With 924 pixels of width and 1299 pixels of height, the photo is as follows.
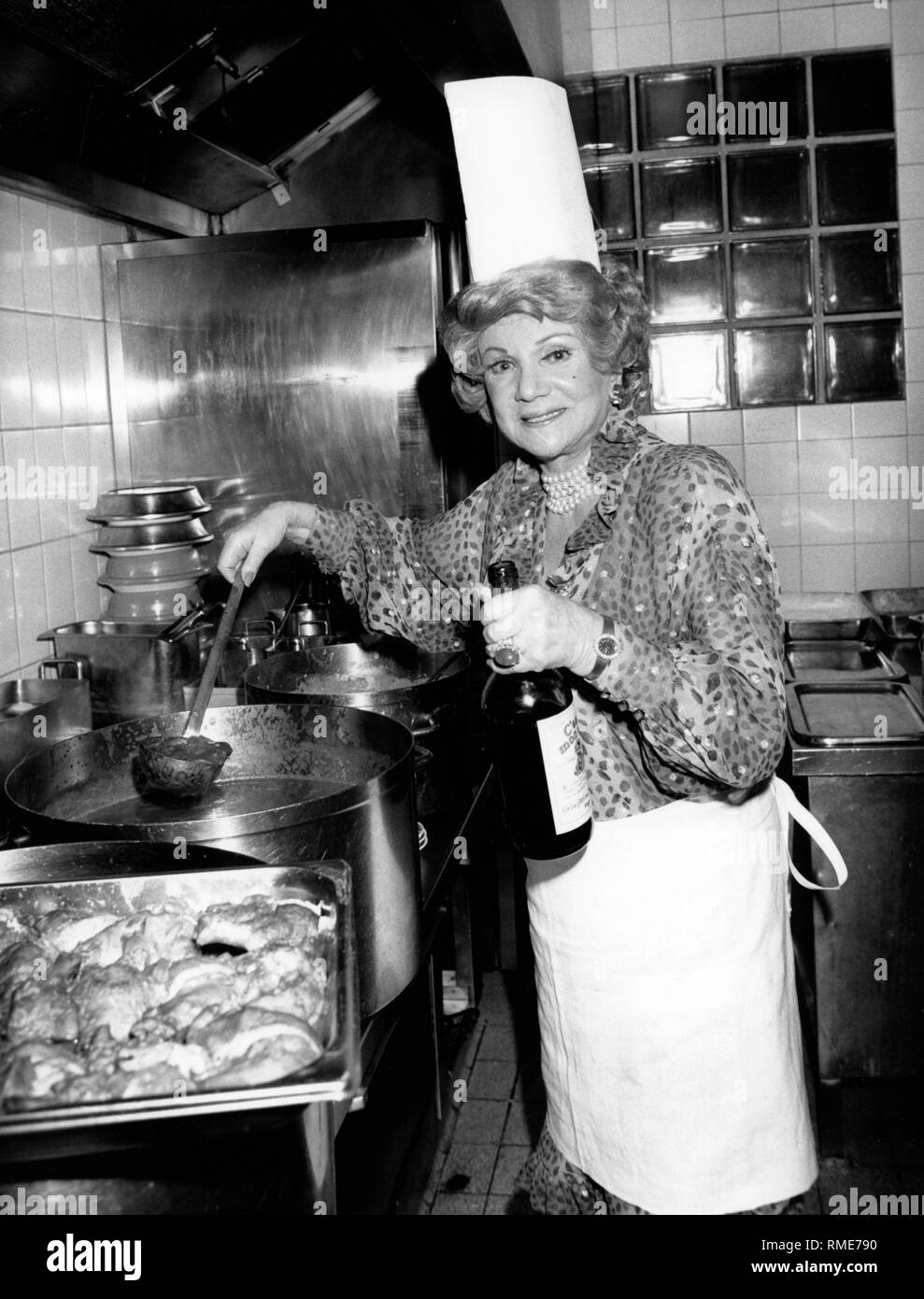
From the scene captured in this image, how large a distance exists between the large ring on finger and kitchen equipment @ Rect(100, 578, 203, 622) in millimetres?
1394

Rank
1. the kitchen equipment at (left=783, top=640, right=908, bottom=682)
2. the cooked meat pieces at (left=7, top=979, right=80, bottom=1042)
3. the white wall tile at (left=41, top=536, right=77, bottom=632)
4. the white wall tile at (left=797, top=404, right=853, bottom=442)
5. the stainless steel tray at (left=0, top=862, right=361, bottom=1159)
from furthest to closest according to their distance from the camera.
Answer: the white wall tile at (left=797, top=404, right=853, bottom=442)
the kitchen equipment at (left=783, top=640, right=908, bottom=682)
the white wall tile at (left=41, top=536, right=77, bottom=632)
the cooked meat pieces at (left=7, top=979, right=80, bottom=1042)
the stainless steel tray at (left=0, top=862, right=361, bottom=1159)

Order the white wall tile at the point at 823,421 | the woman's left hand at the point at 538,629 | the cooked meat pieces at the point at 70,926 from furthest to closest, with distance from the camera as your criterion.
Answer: the white wall tile at the point at 823,421 → the woman's left hand at the point at 538,629 → the cooked meat pieces at the point at 70,926

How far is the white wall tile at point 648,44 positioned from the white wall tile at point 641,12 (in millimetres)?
16

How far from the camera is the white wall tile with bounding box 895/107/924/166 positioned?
3553 mm

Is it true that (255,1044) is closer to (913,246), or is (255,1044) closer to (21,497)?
(21,497)

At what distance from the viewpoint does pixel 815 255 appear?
3.64 m

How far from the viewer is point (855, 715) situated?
2490mm

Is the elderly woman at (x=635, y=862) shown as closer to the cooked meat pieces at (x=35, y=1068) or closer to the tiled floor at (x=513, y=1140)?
the tiled floor at (x=513, y=1140)

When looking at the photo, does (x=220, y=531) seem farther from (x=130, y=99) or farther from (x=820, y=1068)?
(x=820, y=1068)

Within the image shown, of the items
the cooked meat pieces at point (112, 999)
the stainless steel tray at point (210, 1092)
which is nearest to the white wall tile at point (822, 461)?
the stainless steel tray at point (210, 1092)

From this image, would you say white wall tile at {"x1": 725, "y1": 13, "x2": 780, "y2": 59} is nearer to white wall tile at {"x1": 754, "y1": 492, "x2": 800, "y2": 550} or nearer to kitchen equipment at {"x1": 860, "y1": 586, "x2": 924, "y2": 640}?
white wall tile at {"x1": 754, "y1": 492, "x2": 800, "y2": 550}

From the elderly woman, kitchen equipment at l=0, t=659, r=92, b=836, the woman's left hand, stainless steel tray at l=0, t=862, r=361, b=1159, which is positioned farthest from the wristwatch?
kitchen equipment at l=0, t=659, r=92, b=836

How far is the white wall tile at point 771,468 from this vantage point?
12.2 feet
